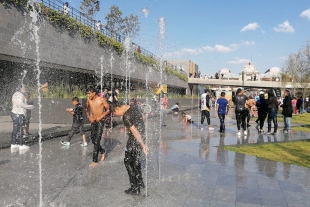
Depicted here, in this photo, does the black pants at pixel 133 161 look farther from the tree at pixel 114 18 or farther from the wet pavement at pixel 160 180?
the tree at pixel 114 18

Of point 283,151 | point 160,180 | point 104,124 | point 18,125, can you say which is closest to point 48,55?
point 18,125

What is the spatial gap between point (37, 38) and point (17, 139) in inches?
390

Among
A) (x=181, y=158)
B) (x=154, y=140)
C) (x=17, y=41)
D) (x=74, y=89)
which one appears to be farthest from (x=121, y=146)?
(x=17, y=41)

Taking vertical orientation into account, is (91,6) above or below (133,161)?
above

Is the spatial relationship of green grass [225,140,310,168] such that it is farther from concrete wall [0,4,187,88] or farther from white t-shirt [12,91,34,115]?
concrete wall [0,4,187,88]

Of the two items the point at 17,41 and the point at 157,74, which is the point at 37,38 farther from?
the point at 157,74

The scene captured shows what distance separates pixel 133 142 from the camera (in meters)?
5.06

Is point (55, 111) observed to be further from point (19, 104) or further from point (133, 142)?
point (133, 142)

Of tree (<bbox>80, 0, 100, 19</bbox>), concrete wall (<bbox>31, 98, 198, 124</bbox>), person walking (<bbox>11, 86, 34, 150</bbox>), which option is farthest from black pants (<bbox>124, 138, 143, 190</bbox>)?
tree (<bbox>80, 0, 100, 19</bbox>)

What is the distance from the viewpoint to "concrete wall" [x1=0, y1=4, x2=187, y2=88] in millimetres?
15188

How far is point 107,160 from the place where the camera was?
734 centimetres

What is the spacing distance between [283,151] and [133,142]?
5.52 metres

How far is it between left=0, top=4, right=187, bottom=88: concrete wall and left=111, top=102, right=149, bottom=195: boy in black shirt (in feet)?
40.2

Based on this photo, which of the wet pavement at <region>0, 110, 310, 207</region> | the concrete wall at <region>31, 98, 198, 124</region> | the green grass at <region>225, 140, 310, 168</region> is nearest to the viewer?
the wet pavement at <region>0, 110, 310, 207</region>
